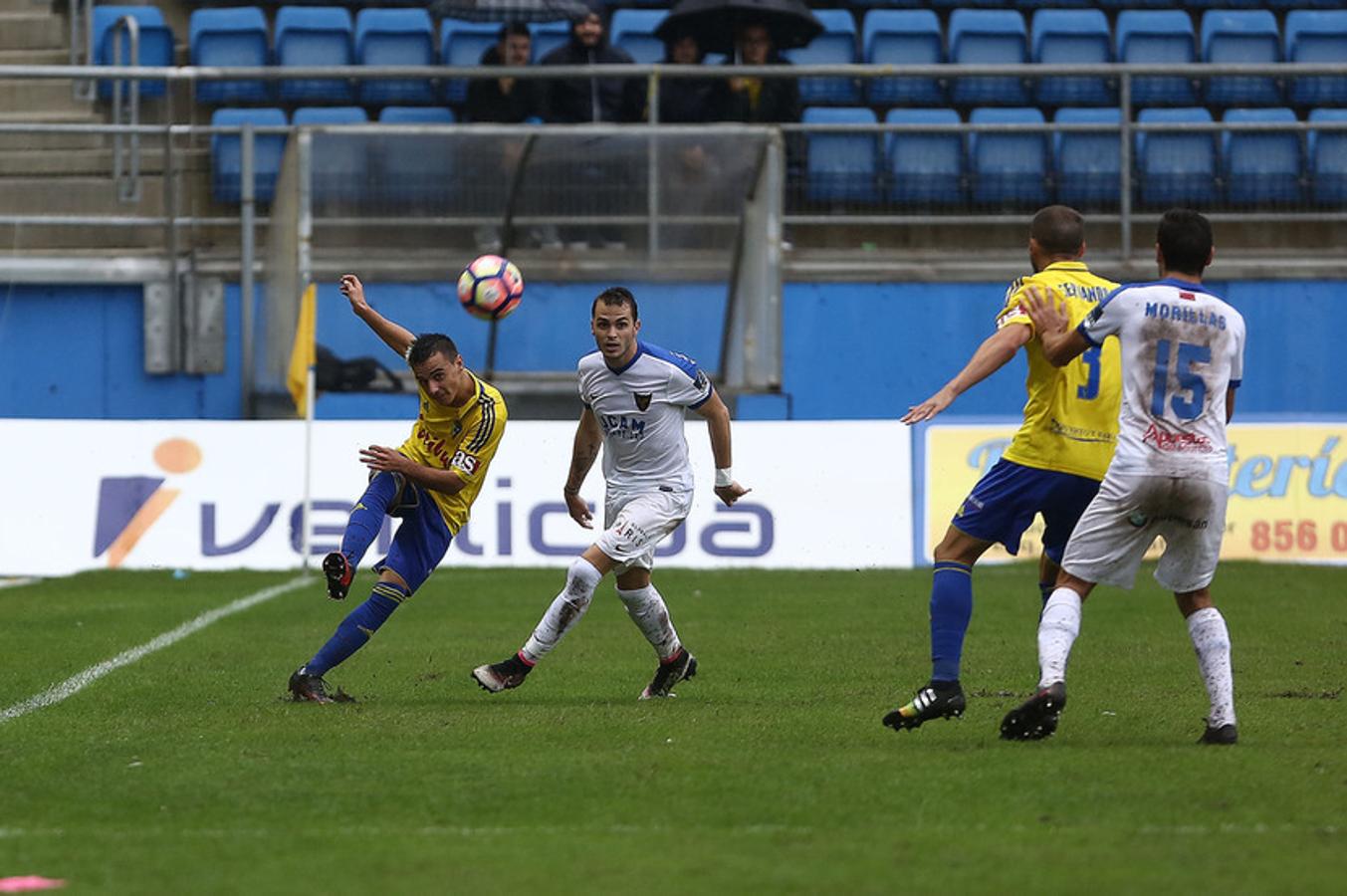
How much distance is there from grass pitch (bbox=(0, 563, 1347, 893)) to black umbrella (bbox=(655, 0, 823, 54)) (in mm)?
8831

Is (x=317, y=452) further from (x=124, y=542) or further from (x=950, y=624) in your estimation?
(x=950, y=624)

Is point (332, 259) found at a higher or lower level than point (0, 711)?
higher

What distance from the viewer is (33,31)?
72.0 ft

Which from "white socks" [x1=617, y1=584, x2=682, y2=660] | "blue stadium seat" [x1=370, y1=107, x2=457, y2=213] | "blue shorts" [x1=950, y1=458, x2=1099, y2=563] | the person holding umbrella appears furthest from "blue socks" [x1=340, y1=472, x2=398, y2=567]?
the person holding umbrella

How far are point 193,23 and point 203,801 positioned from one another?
638 inches

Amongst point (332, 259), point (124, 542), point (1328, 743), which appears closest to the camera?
point (1328, 743)

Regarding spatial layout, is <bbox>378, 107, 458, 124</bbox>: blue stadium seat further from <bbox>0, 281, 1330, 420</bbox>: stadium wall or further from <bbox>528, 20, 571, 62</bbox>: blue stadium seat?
<bbox>0, 281, 1330, 420</bbox>: stadium wall

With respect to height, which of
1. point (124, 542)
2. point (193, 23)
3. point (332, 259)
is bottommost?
point (124, 542)

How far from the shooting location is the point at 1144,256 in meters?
19.5

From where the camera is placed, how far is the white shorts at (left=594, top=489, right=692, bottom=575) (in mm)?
9102

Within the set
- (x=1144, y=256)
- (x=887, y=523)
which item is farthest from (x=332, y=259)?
(x=1144, y=256)

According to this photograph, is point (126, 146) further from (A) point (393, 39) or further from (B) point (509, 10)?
(B) point (509, 10)

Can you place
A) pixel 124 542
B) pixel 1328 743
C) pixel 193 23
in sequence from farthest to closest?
1. pixel 193 23
2. pixel 124 542
3. pixel 1328 743

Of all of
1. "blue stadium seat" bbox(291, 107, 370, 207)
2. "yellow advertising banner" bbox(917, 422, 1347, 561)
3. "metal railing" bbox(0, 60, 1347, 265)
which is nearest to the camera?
"yellow advertising banner" bbox(917, 422, 1347, 561)
